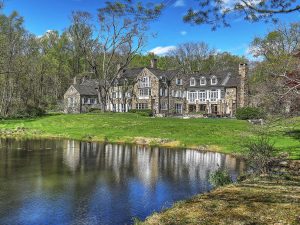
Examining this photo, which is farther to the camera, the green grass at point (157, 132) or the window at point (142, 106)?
the window at point (142, 106)

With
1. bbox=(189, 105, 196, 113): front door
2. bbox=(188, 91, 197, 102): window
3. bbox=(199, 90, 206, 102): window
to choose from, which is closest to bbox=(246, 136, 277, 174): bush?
bbox=(199, 90, 206, 102): window

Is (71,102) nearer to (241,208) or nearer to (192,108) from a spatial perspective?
(192,108)

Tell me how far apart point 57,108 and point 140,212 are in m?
65.6

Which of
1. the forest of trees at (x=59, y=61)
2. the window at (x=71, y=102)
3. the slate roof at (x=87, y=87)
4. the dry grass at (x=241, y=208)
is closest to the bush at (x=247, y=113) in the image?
the forest of trees at (x=59, y=61)

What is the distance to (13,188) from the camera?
16750 millimetres

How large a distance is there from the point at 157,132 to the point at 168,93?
131ft

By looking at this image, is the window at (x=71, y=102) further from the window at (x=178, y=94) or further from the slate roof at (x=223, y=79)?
the slate roof at (x=223, y=79)

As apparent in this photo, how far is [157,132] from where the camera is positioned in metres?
39.9

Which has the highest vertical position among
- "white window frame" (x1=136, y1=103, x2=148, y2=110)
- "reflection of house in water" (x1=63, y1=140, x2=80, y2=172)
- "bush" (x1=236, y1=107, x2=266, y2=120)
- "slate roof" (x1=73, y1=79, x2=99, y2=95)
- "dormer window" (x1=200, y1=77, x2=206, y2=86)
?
"dormer window" (x1=200, y1=77, x2=206, y2=86)

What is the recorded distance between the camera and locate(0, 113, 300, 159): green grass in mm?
32869

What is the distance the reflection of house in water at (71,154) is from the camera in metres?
23.6

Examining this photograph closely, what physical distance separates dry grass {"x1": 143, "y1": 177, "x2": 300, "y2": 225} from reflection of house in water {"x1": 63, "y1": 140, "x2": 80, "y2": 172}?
11841 mm

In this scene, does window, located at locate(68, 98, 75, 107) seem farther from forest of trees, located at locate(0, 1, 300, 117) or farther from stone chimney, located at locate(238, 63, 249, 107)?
stone chimney, located at locate(238, 63, 249, 107)

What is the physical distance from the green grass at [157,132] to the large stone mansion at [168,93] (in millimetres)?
26428
